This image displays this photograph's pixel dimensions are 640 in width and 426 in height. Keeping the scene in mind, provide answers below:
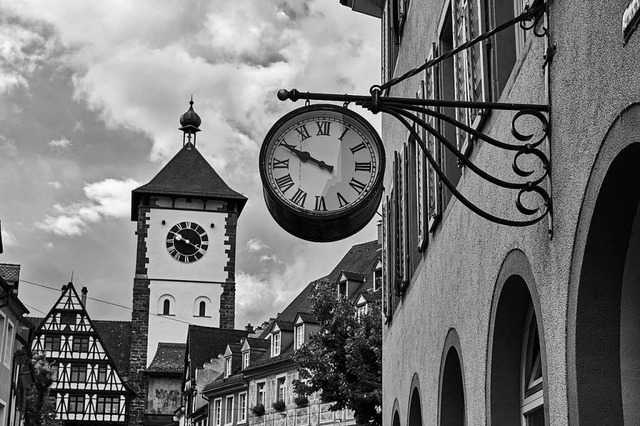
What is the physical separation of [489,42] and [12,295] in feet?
74.0

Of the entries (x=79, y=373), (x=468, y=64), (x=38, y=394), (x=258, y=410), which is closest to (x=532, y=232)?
(x=468, y=64)

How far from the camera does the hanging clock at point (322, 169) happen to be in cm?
663

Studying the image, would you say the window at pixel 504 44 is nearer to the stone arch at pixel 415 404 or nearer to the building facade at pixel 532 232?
the building facade at pixel 532 232

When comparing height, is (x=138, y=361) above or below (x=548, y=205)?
above

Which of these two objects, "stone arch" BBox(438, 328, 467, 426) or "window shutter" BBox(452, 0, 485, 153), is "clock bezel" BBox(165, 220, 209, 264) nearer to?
"stone arch" BBox(438, 328, 467, 426)

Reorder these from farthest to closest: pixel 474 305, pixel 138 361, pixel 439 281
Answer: pixel 138 361, pixel 439 281, pixel 474 305

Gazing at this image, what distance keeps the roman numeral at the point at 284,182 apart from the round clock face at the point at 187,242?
6793 centimetres

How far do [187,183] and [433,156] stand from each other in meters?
66.9

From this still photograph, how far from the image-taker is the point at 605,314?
5.57 meters

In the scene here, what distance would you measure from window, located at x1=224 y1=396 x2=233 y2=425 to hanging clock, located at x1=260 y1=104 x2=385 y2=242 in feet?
155

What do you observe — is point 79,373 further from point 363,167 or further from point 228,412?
point 363,167

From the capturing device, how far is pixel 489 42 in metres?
7.98

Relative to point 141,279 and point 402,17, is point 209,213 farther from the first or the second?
point 402,17

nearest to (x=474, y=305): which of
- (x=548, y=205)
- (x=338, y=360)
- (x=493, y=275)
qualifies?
(x=493, y=275)
